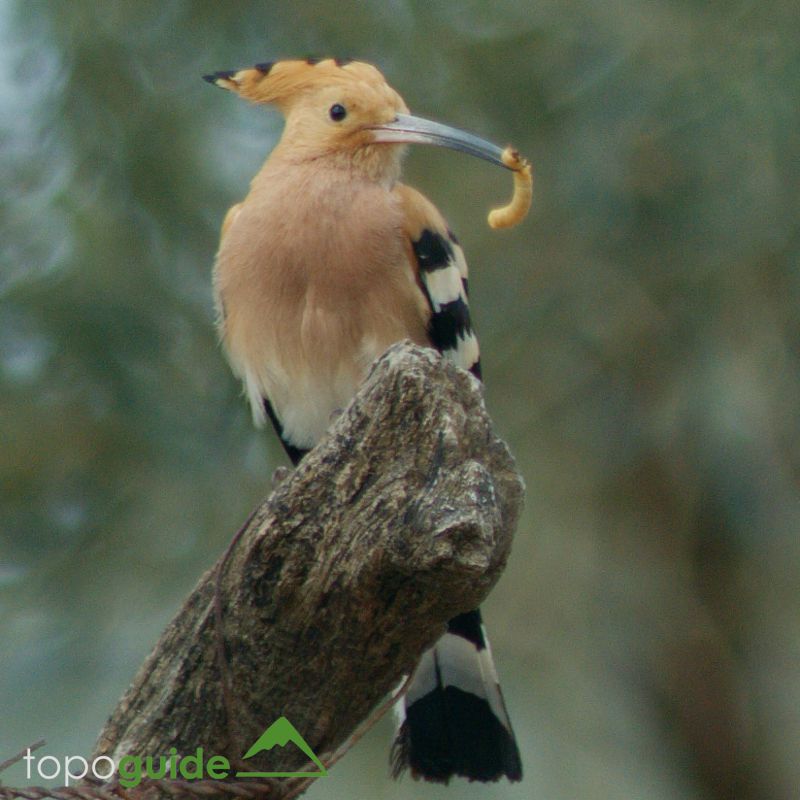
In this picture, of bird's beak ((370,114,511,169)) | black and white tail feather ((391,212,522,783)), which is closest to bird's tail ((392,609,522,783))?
black and white tail feather ((391,212,522,783))

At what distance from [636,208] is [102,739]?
2.83 meters

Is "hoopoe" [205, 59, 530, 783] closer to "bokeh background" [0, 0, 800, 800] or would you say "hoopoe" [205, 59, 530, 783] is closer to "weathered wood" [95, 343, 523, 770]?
"weathered wood" [95, 343, 523, 770]

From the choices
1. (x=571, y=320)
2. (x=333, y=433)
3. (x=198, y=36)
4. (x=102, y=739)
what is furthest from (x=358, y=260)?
(x=198, y=36)

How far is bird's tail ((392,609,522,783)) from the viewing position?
2689 millimetres

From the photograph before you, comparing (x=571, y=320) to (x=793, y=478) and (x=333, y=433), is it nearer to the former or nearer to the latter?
(x=793, y=478)

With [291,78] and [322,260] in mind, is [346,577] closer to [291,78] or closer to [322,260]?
[322,260]

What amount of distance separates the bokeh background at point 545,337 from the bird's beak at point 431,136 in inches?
53.6

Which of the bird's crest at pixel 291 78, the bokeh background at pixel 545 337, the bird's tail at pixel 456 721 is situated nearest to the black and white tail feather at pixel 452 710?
the bird's tail at pixel 456 721

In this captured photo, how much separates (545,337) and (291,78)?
1.58 meters

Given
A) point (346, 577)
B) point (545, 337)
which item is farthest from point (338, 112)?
point (545, 337)

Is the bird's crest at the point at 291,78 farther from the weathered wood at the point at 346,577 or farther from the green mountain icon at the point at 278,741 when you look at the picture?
the green mountain icon at the point at 278,741

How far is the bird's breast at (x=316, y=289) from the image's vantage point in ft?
9.88

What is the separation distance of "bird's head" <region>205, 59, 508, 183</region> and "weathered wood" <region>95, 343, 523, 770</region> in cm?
118

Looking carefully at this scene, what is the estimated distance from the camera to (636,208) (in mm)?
4629
